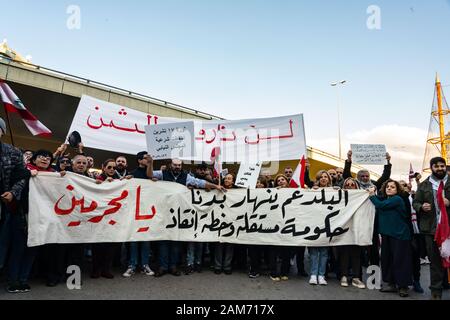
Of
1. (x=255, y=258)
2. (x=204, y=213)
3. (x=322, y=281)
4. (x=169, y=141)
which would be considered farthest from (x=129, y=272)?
(x=322, y=281)

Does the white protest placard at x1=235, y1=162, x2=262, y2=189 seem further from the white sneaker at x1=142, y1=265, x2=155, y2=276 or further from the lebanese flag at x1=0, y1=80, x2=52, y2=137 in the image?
the lebanese flag at x1=0, y1=80, x2=52, y2=137

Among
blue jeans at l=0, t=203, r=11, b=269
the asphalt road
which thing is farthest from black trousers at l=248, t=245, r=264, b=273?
blue jeans at l=0, t=203, r=11, b=269

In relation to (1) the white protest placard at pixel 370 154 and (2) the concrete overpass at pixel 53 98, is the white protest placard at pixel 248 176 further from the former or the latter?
(2) the concrete overpass at pixel 53 98

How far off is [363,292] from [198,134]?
14.9 ft

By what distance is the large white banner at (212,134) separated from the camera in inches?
233

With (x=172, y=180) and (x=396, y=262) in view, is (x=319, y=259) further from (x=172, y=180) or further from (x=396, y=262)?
(x=172, y=180)

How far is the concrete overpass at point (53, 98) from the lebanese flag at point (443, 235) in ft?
40.9

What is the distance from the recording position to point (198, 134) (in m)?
6.83

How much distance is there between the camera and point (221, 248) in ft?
16.0

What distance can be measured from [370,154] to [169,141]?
12.7 ft

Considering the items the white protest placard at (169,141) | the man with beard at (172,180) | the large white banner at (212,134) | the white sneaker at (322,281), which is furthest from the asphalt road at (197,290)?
the large white banner at (212,134)

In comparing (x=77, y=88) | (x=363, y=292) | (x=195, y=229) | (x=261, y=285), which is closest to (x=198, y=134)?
(x=195, y=229)

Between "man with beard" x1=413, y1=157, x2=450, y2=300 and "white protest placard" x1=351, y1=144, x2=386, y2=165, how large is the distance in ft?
4.24
